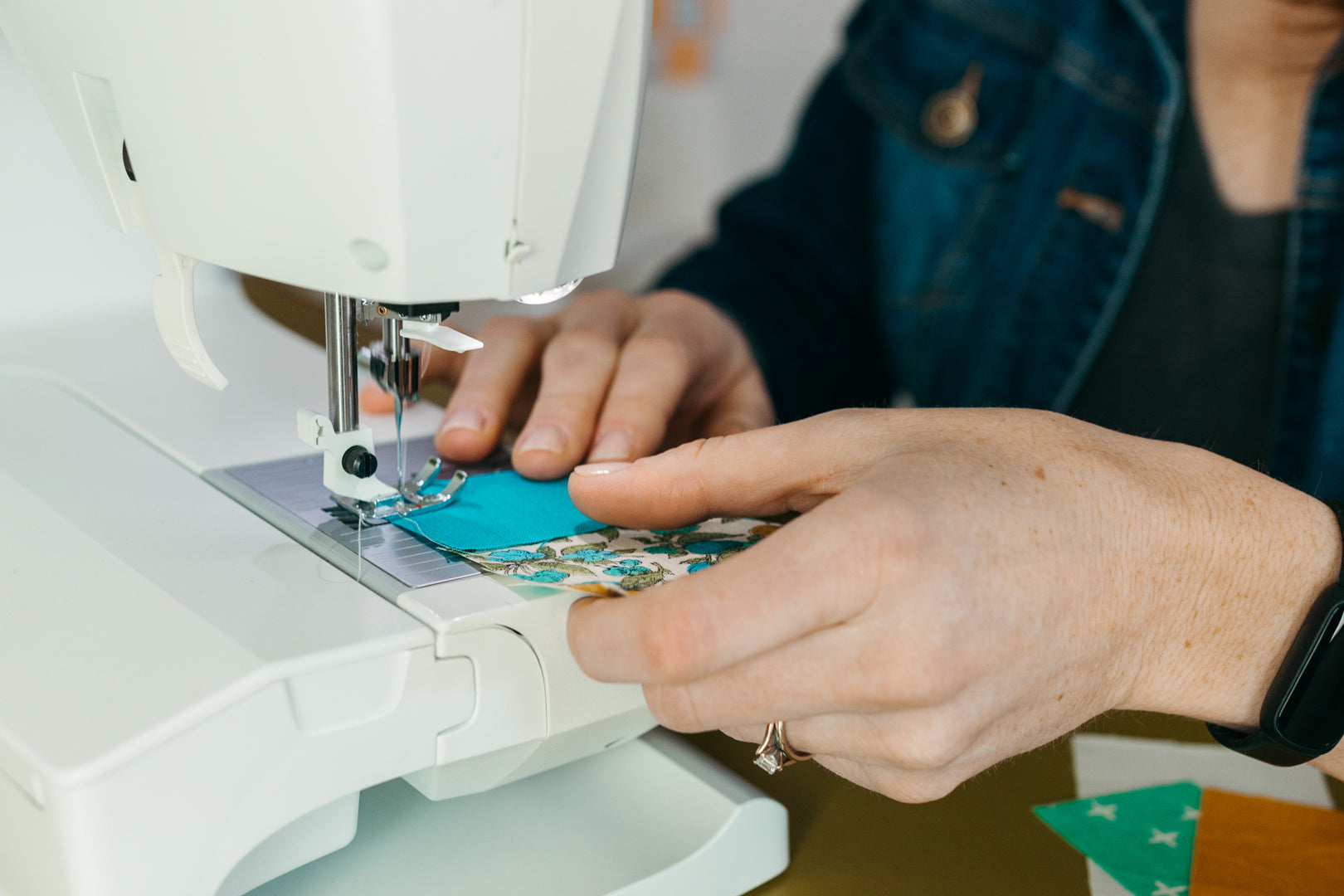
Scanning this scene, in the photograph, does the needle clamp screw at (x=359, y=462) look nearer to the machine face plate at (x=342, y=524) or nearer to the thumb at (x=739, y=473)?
the machine face plate at (x=342, y=524)

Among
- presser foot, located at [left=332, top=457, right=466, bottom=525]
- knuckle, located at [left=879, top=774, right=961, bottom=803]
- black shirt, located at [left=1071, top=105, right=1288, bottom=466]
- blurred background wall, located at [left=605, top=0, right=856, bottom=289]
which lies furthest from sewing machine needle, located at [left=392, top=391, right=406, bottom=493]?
blurred background wall, located at [left=605, top=0, right=856, bottom=289]

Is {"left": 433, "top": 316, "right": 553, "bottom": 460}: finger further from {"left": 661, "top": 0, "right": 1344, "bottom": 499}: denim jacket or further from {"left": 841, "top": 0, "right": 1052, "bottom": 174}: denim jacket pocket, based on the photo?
{"left": 841, "top": 0, "right": 1052, "bottom": 174}: denim jacket pocket

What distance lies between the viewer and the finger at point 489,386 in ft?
2.57

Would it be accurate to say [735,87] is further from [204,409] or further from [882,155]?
[204,409]

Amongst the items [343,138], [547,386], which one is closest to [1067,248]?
[547,386]

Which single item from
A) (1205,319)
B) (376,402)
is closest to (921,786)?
(376,402)

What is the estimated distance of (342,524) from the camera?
66 cm

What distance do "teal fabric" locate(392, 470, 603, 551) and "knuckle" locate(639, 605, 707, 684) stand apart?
169 millimetres

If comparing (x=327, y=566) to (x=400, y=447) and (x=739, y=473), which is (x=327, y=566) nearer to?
(x=400, y=447)

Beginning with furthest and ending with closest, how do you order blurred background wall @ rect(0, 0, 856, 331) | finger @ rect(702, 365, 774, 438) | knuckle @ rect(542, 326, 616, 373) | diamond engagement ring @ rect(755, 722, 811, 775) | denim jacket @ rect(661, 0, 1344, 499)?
blurred background wall @ rect(0, 0, 856, 331) < denim jacket @ rect(661, 0, 1344, 499) < finger @ rect(702, 365, 774, 438) < knuckle @ rect(542, 326, 616, 373) < diamond engagement ring @ rect(755, 722, 811, 775)

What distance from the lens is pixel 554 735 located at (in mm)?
598

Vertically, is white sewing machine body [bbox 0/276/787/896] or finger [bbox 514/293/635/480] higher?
finger [bbox 514/293/635/480]

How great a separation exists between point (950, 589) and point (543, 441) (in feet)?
1.10

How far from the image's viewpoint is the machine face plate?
0.60 meters
